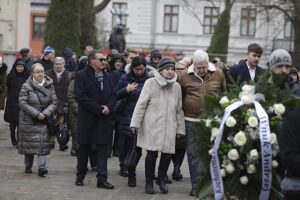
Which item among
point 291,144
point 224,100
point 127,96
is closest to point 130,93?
point 127,96

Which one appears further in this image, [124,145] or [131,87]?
[124,145]

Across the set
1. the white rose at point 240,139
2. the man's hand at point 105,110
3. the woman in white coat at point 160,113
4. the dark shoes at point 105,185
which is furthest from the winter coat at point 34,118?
the white rose at point 240,139

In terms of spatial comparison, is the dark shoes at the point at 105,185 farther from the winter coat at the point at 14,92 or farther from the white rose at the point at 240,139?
the winter coat at the point at 14,92

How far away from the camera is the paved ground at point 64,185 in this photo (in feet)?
34.5

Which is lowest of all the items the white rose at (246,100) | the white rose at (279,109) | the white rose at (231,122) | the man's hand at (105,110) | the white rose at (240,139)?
the man's hand at (105,110)

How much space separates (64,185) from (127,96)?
5.47 ft

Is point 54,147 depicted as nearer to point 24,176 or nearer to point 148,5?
point 24,176

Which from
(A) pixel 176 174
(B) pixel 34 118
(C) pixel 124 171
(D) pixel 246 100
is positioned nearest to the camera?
(D) pixel 246 100

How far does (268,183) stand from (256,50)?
3.84m

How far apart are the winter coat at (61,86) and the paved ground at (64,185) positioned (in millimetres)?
1324

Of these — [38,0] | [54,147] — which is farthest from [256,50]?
[38,0]

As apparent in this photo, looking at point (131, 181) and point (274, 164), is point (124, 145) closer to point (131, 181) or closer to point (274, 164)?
point (131, 181)

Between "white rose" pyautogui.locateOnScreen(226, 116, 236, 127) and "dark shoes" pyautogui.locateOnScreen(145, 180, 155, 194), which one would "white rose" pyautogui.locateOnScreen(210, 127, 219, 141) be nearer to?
"white rose" pyautogui.locateOnScreen(226, 116, 236, 127)

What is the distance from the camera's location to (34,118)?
1182cm
